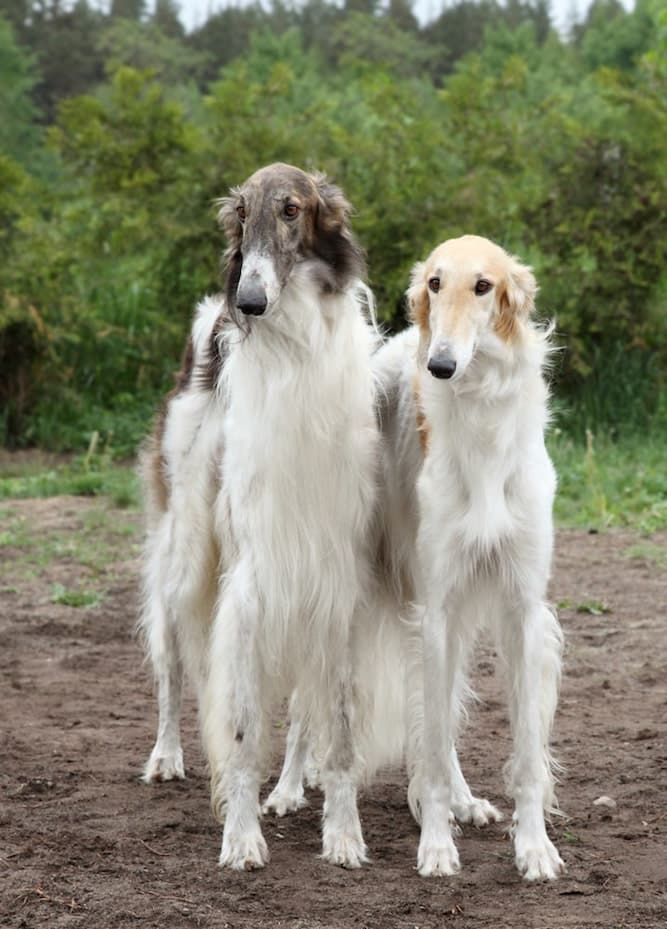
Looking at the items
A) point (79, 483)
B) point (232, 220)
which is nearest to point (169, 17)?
point (79, 483)

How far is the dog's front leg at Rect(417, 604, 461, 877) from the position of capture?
3746mm

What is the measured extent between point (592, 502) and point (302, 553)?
5036 mm

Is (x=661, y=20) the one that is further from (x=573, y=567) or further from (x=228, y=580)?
(x=228, y=580)

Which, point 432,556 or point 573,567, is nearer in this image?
point 432,556

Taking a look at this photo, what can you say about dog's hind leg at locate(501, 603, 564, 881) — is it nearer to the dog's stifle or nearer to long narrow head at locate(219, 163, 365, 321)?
the dog's stifle

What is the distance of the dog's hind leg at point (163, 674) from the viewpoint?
4.66 meters

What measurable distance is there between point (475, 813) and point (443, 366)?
63.3 inches

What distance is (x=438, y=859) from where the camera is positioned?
3707mm

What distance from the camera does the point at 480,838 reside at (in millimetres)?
4121

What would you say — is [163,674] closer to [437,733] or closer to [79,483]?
[437,733]

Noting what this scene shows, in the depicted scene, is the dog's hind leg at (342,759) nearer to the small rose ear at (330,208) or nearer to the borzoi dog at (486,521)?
the borzoi dog at (486,521)

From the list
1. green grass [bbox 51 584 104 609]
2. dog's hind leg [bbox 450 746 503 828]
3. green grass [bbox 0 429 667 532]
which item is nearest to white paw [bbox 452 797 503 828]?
dog's hind leg [bbox 450 746 503 828]

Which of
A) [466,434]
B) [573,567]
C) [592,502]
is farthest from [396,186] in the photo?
[466,434]

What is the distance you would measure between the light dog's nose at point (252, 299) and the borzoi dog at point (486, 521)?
1.41 ft
